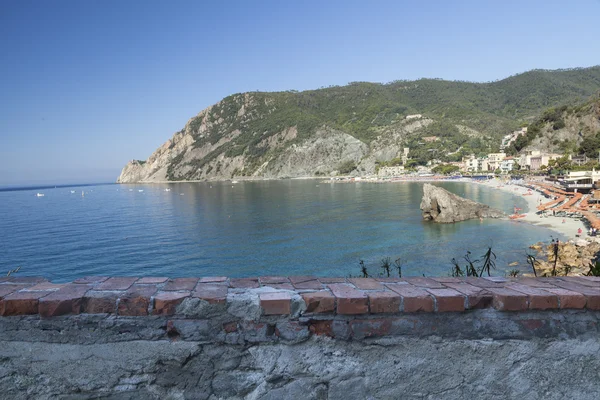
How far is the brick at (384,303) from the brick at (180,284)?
3.79ft

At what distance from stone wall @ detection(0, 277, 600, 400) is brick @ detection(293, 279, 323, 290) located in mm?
30

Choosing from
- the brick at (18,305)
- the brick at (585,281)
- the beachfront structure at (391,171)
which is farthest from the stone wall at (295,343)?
the beachfront structure at (391,171)

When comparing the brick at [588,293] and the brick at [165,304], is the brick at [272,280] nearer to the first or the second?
the brick at [165,304]

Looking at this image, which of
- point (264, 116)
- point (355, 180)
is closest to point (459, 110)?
point (355, 180)

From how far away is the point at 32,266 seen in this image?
23.7 meters

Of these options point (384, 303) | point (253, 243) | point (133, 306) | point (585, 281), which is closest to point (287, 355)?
point (384, 303)

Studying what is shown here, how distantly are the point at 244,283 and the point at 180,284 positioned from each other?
42cm

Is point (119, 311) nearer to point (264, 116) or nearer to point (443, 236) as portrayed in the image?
point (443, 236)

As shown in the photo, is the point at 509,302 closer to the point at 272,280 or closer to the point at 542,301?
the point at 542,301

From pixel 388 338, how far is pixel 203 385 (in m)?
1.17

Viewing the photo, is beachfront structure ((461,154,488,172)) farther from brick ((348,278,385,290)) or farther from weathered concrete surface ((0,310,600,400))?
brick ((348,278,385,290))

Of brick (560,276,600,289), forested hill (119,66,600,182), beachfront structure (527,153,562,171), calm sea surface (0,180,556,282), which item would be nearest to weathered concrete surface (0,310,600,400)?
brick (560,276,600,289)

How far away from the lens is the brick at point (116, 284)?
240 cm

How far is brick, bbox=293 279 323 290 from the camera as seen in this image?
2.43 m
